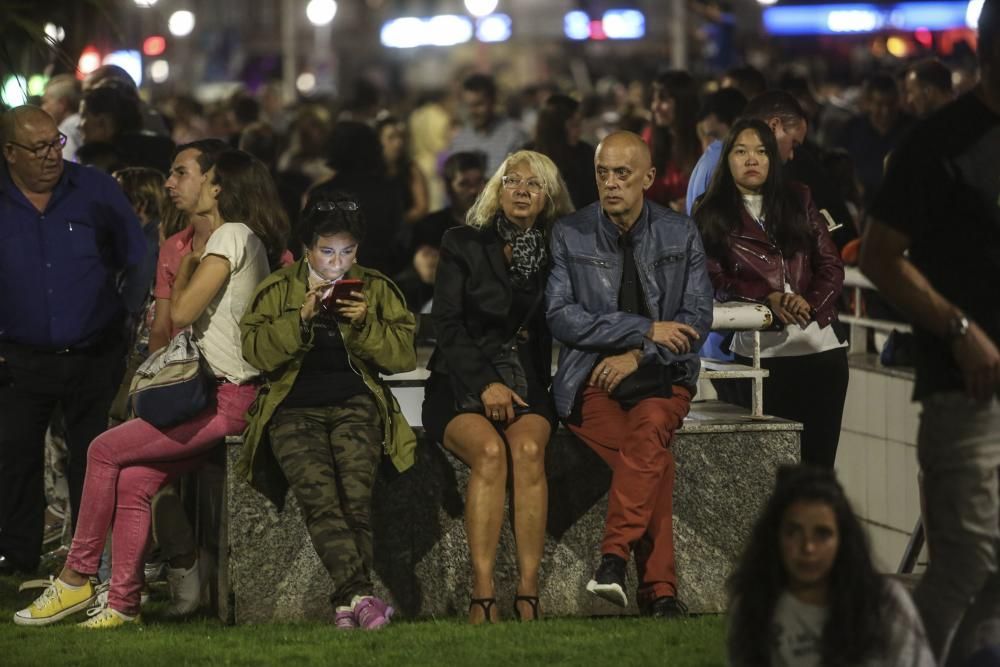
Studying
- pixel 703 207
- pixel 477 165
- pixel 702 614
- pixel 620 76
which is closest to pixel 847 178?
pixel 477 165

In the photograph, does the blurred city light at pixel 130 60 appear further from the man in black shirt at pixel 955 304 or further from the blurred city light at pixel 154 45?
the blurred city light at pixel 154 45

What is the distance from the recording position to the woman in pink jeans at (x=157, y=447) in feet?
26.6

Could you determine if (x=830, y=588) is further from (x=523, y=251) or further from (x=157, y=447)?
(x=157, y=447)

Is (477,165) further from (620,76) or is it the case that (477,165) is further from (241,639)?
(620,76)

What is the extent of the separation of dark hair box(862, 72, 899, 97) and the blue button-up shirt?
344 inches

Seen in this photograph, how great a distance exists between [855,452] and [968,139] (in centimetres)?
573

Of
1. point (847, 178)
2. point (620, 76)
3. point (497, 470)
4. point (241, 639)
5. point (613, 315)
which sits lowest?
point (241, 639)

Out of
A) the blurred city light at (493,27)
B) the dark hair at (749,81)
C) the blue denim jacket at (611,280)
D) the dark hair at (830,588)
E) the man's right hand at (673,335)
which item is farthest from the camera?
the blurred city light at (493,27)

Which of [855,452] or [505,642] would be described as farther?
[855,452]

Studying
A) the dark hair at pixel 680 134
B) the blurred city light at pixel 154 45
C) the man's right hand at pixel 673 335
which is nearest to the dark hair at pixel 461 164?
the dark hair at pixel 680 134

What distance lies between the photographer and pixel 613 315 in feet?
26.1

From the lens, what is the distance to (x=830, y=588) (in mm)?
5348

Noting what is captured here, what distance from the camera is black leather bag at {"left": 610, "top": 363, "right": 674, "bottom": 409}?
312 inches

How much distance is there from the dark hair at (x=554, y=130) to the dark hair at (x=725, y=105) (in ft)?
4.41
